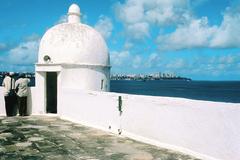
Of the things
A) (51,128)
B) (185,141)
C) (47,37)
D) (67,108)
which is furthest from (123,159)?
(47,37)

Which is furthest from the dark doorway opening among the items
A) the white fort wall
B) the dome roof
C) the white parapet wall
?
the white parapet wall

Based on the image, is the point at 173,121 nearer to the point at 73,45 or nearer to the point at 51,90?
the point at 73,45

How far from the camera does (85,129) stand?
1103cm

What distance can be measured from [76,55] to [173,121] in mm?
6777

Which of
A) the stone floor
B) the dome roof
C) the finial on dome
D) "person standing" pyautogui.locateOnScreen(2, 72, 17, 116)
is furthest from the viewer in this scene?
the finial on dome

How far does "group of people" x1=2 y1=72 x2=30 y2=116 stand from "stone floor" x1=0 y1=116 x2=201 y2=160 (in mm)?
1998

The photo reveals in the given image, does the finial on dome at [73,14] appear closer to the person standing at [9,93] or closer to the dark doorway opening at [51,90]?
the dark doorway opening at [51,90]

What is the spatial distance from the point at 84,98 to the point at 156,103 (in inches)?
149

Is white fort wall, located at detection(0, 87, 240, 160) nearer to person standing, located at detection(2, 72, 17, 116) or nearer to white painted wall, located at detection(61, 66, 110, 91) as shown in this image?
white painted wall, located at detection(61, 66, 110, 91)

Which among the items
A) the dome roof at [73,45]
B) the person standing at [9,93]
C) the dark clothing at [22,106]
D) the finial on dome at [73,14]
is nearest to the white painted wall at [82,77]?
the dome roof at [73,45]

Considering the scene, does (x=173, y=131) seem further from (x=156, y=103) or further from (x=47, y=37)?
(x=47, y=37)

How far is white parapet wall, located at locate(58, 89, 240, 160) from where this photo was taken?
688 centimetres

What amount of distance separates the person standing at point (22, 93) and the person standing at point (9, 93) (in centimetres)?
19

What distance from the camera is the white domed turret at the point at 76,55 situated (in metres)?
14.0
